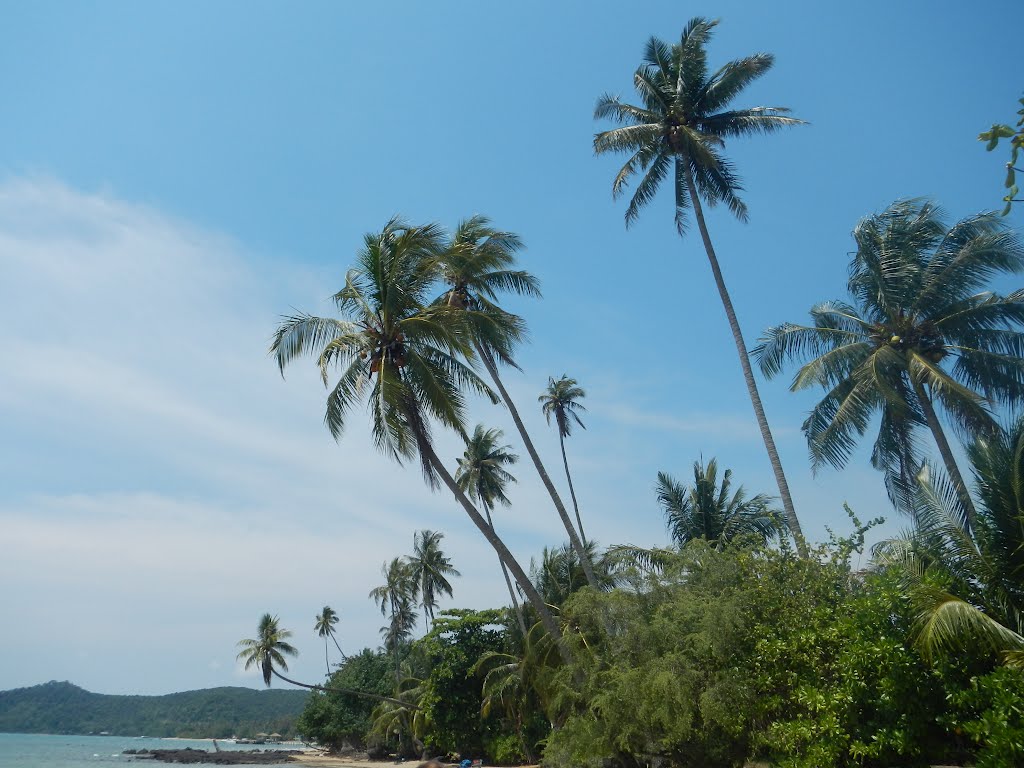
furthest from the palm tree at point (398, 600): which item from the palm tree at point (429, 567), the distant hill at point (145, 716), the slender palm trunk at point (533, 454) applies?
the distant hill at point (145, 716)

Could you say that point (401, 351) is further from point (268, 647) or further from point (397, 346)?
point (268, 647)

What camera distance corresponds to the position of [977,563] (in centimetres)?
1115

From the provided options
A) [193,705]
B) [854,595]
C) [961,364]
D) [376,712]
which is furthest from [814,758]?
[193,705]

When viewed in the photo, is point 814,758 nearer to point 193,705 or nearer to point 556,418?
point 556,418

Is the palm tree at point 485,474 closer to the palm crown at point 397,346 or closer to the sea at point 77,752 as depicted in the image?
the palm crown at point 397,346

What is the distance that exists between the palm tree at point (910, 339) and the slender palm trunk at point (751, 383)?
1930 mm

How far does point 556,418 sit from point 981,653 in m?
28.5

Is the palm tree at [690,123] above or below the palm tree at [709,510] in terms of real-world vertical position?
above

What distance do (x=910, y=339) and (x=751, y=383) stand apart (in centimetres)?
458

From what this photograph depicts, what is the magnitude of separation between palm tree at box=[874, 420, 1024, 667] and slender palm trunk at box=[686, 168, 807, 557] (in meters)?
4.23

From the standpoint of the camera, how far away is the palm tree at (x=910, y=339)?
18609mm

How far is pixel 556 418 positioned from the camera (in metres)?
38.5

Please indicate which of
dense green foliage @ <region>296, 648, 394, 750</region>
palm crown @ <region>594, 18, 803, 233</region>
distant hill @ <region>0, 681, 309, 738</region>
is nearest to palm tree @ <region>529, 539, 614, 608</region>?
palm crown @ <region>594, 18, 803, 233</region>

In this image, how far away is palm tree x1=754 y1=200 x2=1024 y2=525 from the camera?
18609 millimetres
